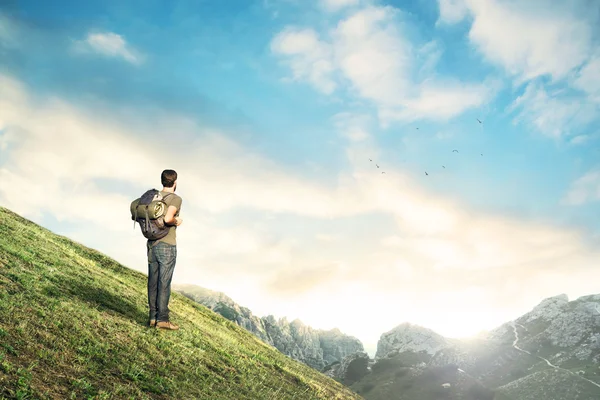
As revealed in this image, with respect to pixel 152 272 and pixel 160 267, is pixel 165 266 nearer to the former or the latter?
pixel 160 267

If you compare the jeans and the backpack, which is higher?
the backpack

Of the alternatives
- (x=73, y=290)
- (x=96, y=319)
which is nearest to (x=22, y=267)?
(x=73, y=290)

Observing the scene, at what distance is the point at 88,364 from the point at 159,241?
4.56 metres

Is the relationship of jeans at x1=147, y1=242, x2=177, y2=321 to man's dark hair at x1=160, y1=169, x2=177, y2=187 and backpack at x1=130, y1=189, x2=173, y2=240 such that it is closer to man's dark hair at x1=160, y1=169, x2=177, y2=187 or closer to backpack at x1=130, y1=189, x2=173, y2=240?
backpack at x1=130, y1=189, x2=173, y2=240

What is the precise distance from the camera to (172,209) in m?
12.0

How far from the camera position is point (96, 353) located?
9.00 metres

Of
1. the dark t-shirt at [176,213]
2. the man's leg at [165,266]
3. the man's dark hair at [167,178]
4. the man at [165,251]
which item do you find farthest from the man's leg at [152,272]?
the man's dark hair at [167,178]

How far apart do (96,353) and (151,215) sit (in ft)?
14.4

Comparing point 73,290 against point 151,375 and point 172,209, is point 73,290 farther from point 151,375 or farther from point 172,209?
point 151,375

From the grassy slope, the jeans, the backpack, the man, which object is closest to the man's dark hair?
the man

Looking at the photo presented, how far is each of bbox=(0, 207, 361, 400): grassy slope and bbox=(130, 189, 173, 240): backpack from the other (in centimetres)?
304

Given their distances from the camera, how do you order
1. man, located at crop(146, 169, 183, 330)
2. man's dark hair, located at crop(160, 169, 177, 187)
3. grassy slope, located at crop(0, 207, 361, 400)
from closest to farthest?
grassy slope, located at crop(0, 207, 361, 400), man, located at crop(146, 169, 183, 330), man's dark hair, located at crop(160, 169, 177, 187)

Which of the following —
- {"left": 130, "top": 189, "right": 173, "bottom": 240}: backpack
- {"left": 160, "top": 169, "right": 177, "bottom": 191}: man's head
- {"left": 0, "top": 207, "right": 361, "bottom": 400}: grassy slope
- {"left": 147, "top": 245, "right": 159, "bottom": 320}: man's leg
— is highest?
{"left": 160, "top": 169, "right": 177, "bottom": 191}: man's head

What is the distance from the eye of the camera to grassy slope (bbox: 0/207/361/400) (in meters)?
7.23
